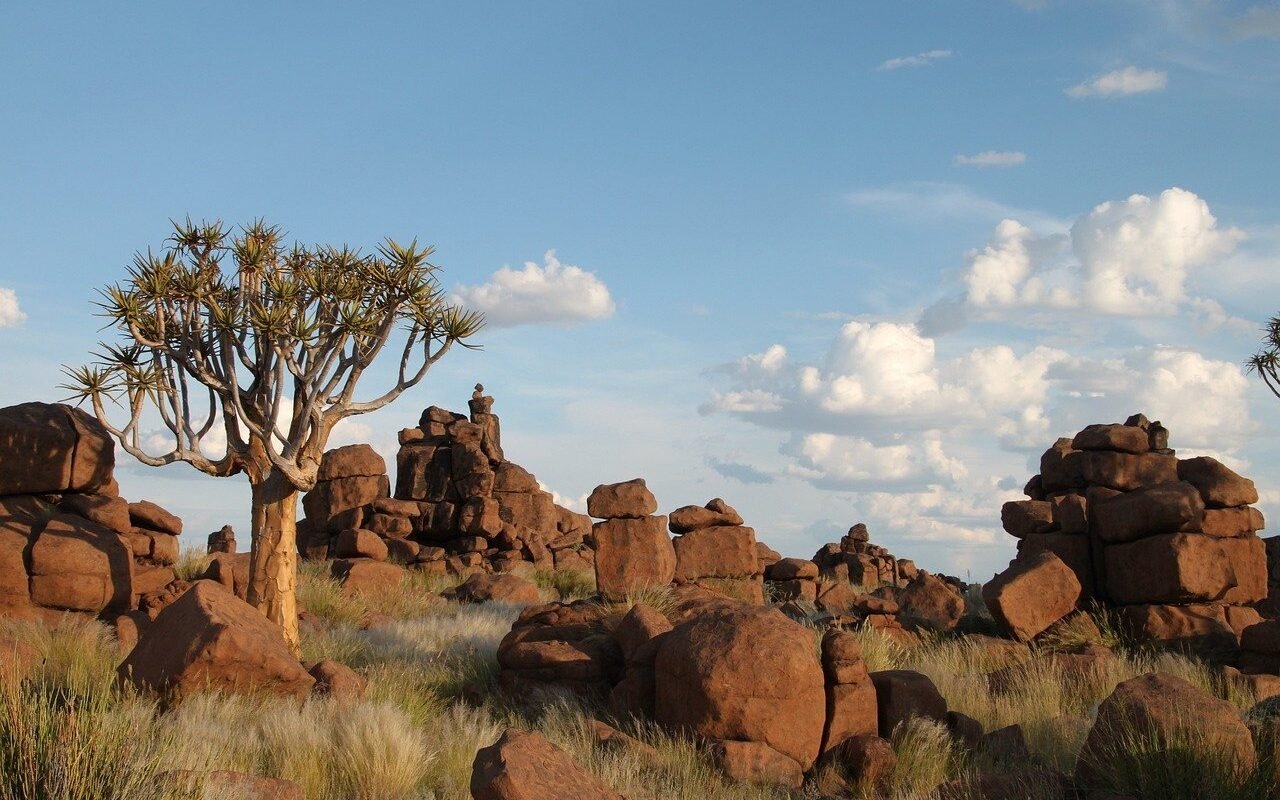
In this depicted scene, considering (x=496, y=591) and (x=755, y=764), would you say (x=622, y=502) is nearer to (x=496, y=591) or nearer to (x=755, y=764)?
(x=496, y=591)

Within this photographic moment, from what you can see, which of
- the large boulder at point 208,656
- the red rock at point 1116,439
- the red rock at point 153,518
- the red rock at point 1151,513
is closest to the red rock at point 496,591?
the red rock at point 153,518

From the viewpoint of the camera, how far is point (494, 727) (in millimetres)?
11648

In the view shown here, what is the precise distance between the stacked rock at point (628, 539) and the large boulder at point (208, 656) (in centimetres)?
901

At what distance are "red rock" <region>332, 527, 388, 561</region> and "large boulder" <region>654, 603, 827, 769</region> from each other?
57.5ft

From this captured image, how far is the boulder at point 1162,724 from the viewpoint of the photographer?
30.5 ft

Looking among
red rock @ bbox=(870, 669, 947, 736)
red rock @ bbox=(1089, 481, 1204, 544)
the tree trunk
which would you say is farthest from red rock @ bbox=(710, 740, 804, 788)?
red rock @ bbox=(1089, 481, 1204, 544)

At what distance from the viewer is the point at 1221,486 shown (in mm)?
19391

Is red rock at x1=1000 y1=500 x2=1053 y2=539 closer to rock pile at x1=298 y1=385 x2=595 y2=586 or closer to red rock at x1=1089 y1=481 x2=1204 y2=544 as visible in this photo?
red rock at x1=1089 y1=481 x2=1204 y2=544

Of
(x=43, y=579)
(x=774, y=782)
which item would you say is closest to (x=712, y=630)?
(x=774, y=782)

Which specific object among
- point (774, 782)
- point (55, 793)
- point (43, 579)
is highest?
point (43, 579)

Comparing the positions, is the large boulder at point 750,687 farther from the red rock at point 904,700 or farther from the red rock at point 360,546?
the red rock at point 360,546

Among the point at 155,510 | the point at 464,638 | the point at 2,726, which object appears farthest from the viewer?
the point at 155,510

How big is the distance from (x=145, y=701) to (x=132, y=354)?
847 centimetres

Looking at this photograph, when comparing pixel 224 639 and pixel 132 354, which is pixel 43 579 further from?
pixel 224 639
